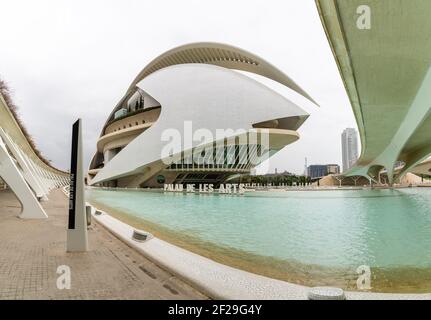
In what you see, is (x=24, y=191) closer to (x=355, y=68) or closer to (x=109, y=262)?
(x=109, y=262)

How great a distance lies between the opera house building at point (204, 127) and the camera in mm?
36188

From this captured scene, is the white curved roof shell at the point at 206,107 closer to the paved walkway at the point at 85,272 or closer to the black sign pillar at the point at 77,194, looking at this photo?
the black sign pillar at the point at 77,194

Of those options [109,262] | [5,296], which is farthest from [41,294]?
[109,262]

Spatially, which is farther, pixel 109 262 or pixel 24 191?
pixel 24 191

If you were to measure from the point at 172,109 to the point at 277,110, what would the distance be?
12065mm

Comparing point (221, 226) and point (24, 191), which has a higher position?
point (24, 191)

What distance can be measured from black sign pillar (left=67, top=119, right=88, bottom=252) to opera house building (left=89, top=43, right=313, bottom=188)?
2905 centimetres

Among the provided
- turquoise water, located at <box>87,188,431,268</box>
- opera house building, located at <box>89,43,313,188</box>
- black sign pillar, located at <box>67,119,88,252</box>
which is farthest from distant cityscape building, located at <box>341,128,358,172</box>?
black sign pillar, located at <box>67,119,88,252</box>

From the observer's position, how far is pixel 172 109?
128ft

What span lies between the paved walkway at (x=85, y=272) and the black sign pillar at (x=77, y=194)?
348 millimetres

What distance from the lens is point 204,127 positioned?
121 ft

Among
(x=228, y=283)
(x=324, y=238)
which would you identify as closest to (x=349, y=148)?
(x=324, y=238)
